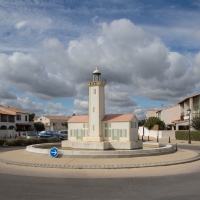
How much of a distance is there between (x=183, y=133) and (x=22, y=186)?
35.5m

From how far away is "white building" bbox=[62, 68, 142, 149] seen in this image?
21.0 m

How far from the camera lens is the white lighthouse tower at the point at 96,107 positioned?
2173cm

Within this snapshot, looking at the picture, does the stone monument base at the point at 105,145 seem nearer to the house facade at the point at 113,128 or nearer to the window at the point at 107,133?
the house facade at the point at 113,128

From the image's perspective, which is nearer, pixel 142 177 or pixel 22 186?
pixel 22 186

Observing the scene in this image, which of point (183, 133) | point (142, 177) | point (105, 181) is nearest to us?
point (105, 181)

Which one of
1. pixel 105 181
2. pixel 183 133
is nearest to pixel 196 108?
pixel 183 133

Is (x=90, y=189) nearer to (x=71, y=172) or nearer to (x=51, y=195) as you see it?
(x=51, y=195)

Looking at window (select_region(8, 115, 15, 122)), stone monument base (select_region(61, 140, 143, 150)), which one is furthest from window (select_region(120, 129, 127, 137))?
window (select_region(8, 115, 15, 122))

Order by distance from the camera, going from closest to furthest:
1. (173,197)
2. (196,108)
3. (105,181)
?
(173,197)
(105,181)
(196,108)

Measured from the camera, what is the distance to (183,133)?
4125 cm

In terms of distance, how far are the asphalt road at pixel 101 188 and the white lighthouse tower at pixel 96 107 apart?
35.8ft

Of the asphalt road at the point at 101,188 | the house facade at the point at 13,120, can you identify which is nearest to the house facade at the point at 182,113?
the house facade at the point at 13,120

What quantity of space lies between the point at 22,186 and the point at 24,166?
4.65m

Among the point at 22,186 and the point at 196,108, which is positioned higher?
the point at 196,108
